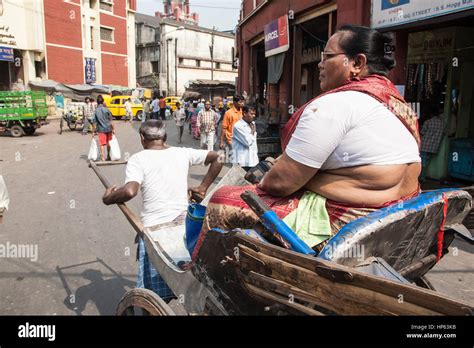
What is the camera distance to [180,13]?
6162 cm

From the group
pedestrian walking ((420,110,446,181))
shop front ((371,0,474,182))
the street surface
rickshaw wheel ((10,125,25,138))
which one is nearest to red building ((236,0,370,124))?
shop front ((371,0,474,182))

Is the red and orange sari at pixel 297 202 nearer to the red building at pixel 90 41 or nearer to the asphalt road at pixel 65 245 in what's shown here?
the asphalt road at pixel 65 245

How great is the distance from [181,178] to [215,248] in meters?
1.26

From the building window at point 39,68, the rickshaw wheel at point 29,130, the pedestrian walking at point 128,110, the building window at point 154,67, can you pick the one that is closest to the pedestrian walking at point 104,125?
the rickshaw wheel at point 29,130

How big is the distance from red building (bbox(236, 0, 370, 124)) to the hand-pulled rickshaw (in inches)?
256

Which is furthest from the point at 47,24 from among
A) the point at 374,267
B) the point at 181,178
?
the point at 374,267

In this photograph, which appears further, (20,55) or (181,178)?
(20,55)

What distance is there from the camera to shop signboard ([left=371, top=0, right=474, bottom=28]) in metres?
5.48

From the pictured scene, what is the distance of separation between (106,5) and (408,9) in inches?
1331

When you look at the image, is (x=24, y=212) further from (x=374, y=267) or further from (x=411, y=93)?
(x=411, y=93)

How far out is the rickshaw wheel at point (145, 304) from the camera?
1.95m

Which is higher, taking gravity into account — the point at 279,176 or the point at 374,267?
the point at 279,176

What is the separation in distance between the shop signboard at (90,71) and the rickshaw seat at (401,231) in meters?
33.9

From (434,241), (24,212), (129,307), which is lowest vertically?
(24,212)
